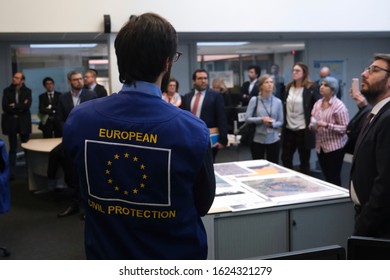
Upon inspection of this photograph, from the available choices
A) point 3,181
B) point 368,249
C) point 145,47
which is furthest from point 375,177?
point 3,181

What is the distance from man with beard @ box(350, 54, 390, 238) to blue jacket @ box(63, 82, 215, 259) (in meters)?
0.97

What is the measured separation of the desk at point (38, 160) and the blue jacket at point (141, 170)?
12.0 feet

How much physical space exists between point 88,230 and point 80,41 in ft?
19.5

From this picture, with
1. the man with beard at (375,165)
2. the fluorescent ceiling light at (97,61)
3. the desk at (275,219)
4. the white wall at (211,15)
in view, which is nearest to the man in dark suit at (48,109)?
the fluorescent ceiling light at (97,61)

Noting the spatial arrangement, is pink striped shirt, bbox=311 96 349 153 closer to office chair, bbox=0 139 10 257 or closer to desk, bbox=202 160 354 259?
desk, bbox=202 160 354 259

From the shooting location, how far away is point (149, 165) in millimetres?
1135

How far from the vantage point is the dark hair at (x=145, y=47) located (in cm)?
112

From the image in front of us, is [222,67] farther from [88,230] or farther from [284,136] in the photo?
[88,230]

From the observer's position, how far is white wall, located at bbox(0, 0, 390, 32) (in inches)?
194

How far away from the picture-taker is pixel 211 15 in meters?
5.46

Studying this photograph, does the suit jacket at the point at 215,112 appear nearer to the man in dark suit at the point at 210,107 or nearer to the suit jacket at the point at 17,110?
the man in dark suit at the point at 210,107

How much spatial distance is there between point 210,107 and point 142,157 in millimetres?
3447

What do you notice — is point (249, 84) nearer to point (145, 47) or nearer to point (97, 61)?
point (97, 61)
